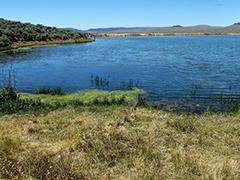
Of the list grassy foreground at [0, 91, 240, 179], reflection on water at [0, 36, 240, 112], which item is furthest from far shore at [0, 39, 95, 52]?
grassy foreground at [0, 91, 240, 179]

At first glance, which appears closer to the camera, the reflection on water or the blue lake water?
the reflection on water

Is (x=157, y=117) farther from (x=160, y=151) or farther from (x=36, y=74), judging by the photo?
(x=36, y=74)

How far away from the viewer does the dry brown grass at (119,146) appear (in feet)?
30.3

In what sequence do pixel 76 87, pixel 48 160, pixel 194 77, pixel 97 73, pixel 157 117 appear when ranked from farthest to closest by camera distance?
pixel 97 73
pixel 194 77
pixel 76 87
pixel 157 117
pixel 48 160

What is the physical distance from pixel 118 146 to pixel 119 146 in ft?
0.10

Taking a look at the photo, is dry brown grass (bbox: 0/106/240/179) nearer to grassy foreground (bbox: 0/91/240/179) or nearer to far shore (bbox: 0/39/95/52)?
grassy foreground (bbox: 0/91/240/179)

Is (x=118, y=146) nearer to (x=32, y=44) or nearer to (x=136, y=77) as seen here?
(x=136, y=77)

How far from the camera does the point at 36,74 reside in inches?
1608

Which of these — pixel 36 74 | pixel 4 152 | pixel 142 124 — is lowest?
pixel 36 74

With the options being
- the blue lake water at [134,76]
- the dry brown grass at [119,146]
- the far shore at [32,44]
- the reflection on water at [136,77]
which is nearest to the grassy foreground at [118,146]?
the dry brown grass at [119,146]

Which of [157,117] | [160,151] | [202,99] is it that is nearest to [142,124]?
[157,117]

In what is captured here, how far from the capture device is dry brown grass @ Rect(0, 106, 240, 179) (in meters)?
9.24

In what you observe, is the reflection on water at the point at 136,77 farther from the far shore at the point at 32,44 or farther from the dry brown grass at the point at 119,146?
the far shore at the point at 32,44

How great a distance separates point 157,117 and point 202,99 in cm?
913
